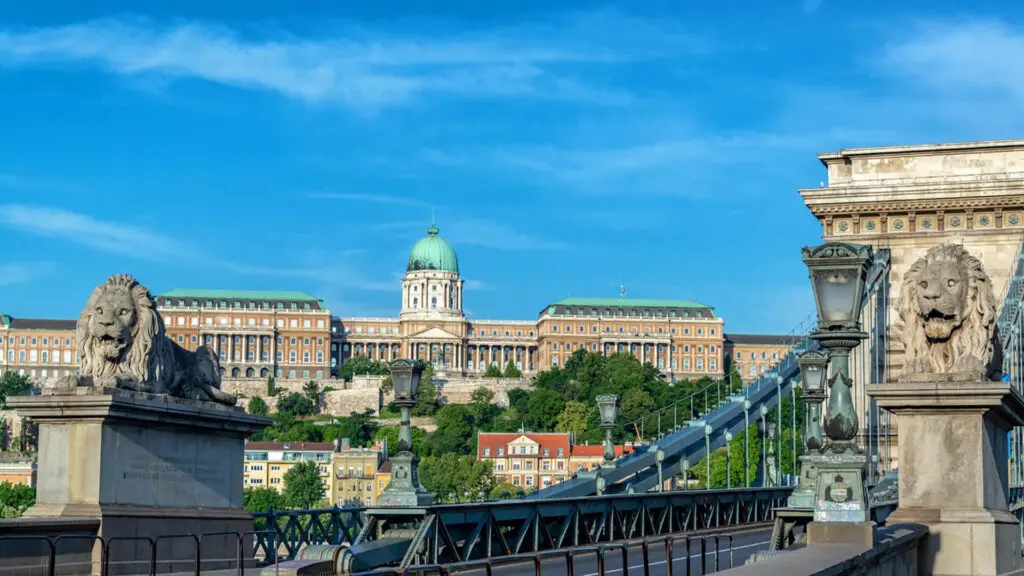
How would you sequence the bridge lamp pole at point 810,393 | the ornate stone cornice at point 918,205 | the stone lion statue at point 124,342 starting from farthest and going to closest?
the ornate stone cornice at point 918,205
the bridge lamp pole at point 810,393
the stone lion statue at point 124,342

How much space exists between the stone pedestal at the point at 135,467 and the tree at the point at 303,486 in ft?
483

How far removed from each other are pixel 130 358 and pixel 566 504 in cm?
1047

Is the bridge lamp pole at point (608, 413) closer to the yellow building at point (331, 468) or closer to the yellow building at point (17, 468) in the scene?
the yellow building at point (17, 468)

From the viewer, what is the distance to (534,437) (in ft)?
631

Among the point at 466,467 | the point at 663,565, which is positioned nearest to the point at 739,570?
the point at 663,565

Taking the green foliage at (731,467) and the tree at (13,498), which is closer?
the tree at (13,498)

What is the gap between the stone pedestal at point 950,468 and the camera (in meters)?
16.4

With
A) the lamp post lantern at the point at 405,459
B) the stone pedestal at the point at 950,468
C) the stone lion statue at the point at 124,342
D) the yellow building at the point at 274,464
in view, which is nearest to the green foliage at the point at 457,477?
the yellow building at the point at 274,464

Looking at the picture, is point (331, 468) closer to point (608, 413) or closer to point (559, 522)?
point (608, 413)

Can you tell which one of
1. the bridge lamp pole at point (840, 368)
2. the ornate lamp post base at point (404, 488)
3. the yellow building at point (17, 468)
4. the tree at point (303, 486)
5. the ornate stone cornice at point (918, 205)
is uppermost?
the ornate stone cornice at point (918, 205)

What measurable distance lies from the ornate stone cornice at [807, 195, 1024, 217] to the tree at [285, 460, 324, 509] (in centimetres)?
11600

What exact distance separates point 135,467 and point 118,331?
1428 millimetres

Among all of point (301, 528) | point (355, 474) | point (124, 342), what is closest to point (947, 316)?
point (124, 342)

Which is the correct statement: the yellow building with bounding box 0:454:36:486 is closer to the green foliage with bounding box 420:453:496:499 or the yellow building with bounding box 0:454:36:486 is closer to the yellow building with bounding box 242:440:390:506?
the green foliage with bounding box 420:453:496:499
